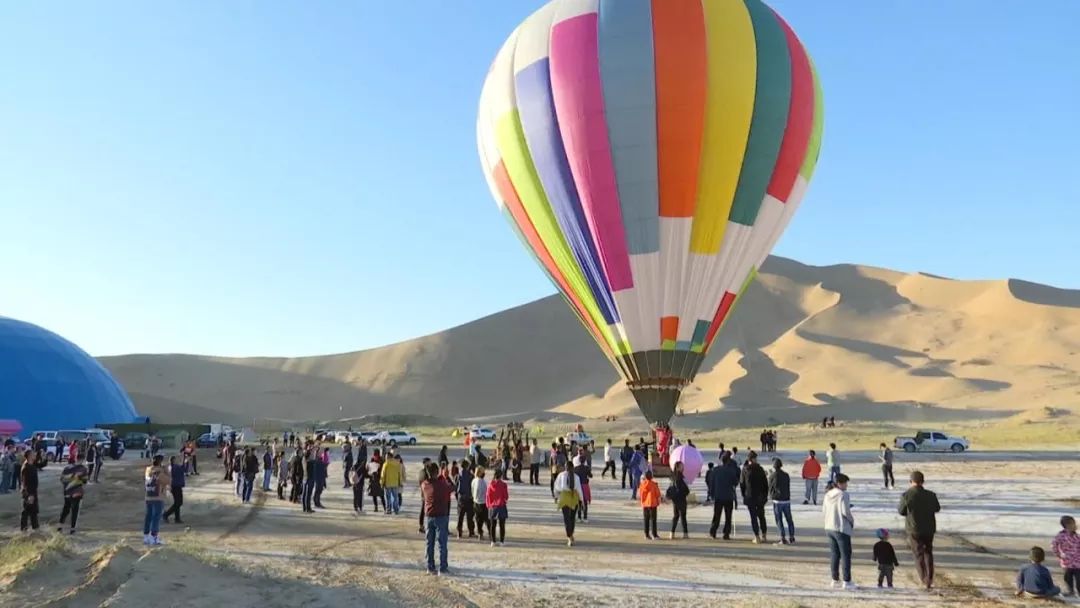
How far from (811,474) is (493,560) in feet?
27.8

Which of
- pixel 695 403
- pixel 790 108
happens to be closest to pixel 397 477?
pixel 790 108

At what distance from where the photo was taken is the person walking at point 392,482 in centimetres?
1623

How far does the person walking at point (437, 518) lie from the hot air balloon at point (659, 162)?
11554 millimetres

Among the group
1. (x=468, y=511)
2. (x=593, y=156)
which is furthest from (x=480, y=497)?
(x=593, y=156)

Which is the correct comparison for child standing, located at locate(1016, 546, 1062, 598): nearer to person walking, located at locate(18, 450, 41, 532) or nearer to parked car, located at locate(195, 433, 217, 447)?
person walking, located at locate(18, 450, 41, 532)

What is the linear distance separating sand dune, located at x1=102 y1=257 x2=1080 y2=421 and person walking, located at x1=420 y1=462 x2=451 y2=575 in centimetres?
5886

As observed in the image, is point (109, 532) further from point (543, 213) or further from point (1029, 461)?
point (1029, 461)

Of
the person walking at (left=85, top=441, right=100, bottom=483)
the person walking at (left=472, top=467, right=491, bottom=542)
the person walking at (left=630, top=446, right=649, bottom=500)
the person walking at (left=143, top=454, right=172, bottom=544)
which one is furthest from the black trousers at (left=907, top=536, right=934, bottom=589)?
the person walking at (left=85, top=441, right=100, bottom=483)

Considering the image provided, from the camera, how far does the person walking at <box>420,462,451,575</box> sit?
10.3 metres

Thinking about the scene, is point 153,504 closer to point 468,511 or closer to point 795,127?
point 468,511

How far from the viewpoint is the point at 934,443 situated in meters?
36.8

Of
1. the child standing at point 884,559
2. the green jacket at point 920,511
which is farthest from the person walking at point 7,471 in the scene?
the green jacket at point 920,511

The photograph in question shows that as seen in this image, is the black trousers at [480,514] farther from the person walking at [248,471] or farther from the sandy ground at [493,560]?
the person walking at [248,471]

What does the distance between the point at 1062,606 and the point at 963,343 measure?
94.6 meters
